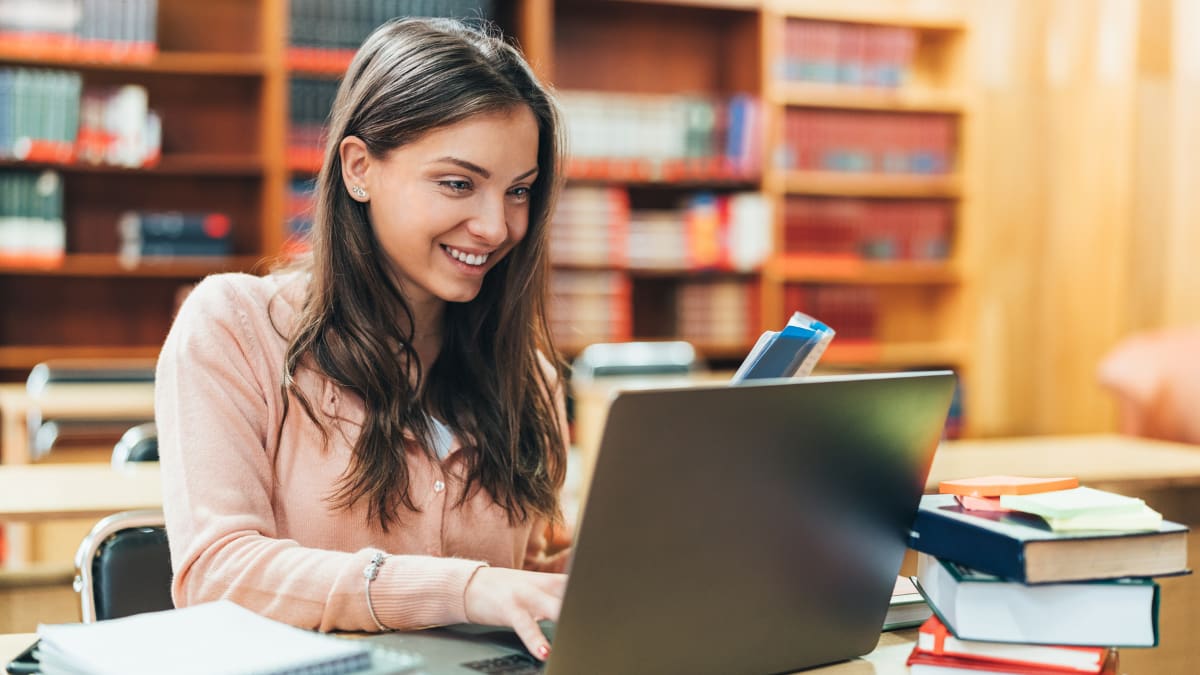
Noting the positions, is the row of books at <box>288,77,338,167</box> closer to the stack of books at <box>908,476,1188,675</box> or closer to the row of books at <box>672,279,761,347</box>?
the row of books at <box>672,279,761,347</box>

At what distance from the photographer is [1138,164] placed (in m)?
5.02

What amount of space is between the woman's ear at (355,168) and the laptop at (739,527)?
1.86 ft

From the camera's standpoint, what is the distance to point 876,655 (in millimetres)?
1109

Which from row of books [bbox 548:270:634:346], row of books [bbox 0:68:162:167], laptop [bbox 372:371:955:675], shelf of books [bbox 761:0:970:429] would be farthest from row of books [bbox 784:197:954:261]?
laptop [bbox 372:371:955:675]

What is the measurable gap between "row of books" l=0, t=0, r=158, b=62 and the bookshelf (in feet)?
0.08

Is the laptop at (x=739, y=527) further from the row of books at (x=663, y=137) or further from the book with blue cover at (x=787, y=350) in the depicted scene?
the row of books at (x=663, y=137)

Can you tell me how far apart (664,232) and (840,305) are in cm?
82

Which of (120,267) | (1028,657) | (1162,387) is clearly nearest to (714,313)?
(1162,387)

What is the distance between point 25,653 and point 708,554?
568mm

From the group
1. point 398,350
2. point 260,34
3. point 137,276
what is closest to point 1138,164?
point 260,34

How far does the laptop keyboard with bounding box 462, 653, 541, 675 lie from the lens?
1000 mm

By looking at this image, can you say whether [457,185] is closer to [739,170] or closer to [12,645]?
[12,645]

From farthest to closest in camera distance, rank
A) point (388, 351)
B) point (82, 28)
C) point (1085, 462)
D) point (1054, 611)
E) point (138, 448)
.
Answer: point (82, 28) < point (1085, 462) < point (138, 448) < point (388, 351) < point (1054, 611)

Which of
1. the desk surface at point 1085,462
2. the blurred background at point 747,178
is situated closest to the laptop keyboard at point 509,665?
the desk surface at point 1085,462
